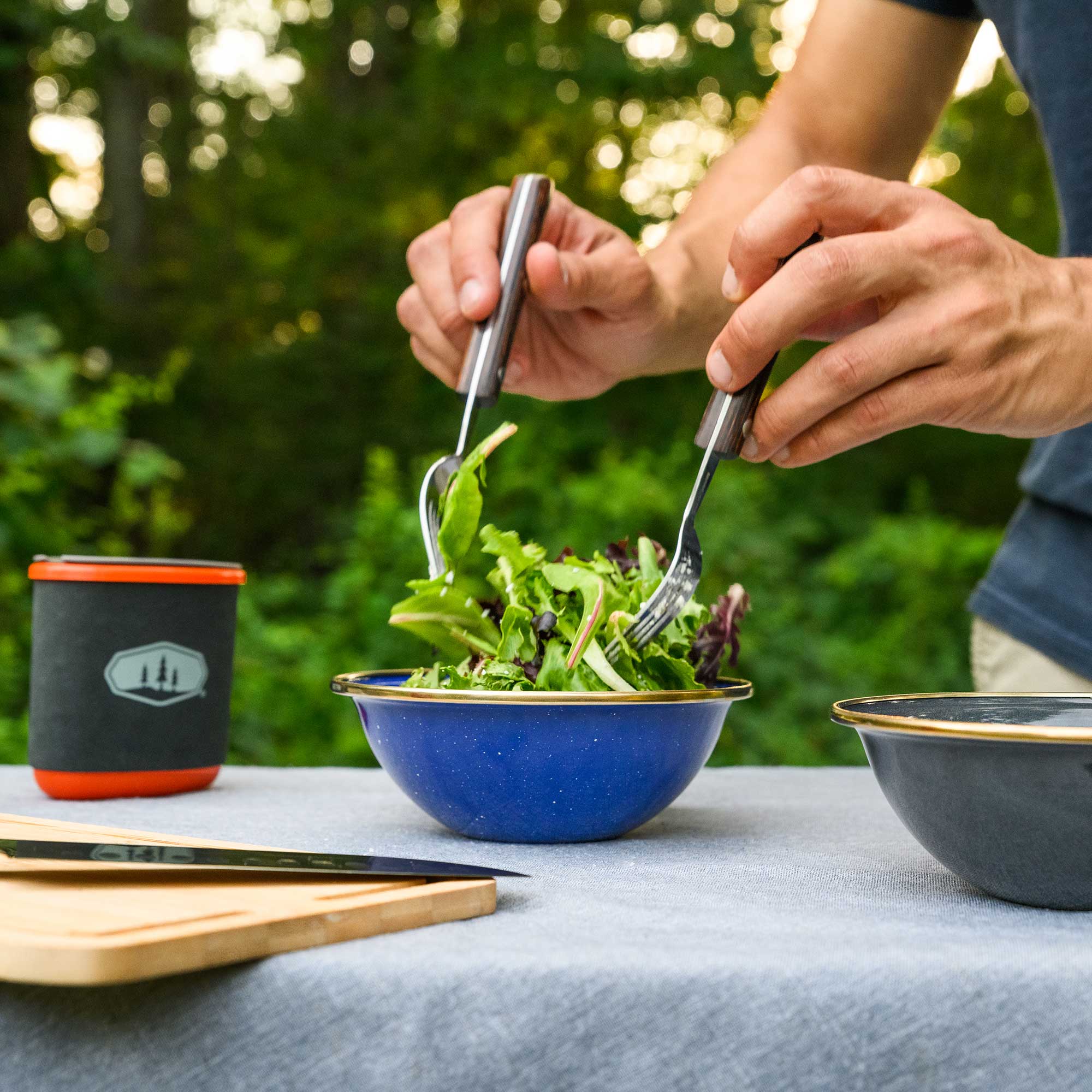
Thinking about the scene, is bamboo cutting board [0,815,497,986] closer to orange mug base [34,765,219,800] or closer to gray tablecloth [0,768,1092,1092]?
gray tablecloth [0,768,1092,1092]

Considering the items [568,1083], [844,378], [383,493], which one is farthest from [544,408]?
[568,1083]

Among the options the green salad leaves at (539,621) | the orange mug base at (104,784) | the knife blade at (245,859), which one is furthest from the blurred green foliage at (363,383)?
the knife blade at (245,859)

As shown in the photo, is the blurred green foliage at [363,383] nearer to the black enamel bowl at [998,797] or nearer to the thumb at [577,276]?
the thumb at [577,276]

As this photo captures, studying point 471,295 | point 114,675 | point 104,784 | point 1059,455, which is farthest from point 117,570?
point 1059,455

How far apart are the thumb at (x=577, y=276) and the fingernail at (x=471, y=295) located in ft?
0.20

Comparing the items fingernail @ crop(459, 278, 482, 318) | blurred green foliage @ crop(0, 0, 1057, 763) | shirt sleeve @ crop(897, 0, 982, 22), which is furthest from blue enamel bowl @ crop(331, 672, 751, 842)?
blurred green foliage @ crop(0, 0, 1057, 763)

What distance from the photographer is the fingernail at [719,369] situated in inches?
35.8

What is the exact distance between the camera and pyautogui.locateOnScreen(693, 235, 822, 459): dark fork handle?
94 cm

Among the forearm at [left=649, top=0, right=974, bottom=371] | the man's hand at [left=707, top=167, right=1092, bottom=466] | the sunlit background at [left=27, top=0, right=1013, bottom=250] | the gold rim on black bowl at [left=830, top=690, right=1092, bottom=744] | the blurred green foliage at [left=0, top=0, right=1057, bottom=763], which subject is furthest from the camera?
the sunlit background at [left=27, top=0, right=1013, bottom=250]

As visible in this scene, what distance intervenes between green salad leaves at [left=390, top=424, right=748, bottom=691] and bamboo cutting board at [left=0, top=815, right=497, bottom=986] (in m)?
0.27

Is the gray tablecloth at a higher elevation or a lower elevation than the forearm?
lower

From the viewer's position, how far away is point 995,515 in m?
5.84

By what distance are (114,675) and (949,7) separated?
1.40 meters

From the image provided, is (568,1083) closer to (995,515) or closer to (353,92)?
(995,515)
